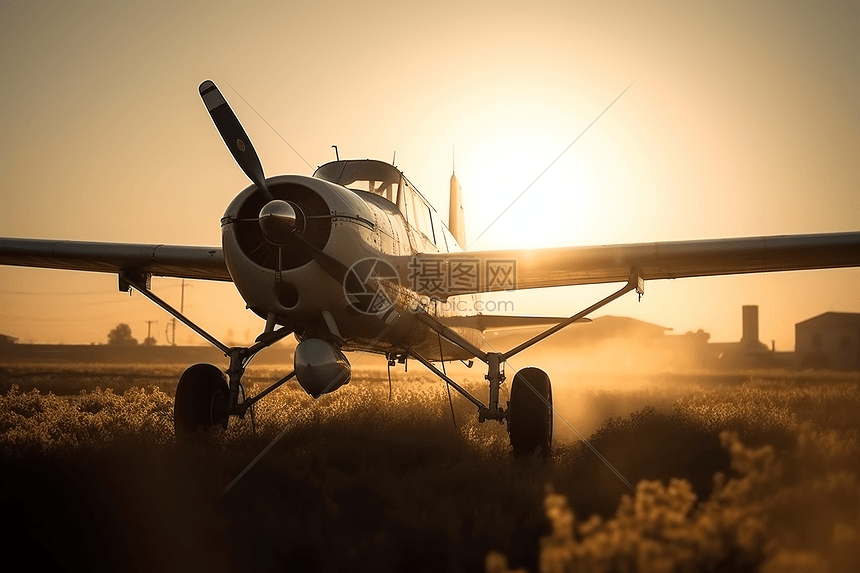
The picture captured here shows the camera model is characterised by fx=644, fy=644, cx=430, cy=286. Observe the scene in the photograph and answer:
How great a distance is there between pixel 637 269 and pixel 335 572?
6.24m

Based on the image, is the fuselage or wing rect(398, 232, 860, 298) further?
wing rect(398, 232, 860, 298)

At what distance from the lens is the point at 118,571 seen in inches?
137

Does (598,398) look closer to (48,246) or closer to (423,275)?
(423,275)

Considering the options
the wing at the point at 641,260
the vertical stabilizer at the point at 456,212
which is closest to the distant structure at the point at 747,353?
the vertical stabilizer at the point at 456,212

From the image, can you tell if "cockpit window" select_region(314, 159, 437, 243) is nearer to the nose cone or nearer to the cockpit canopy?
the cockpit canopy

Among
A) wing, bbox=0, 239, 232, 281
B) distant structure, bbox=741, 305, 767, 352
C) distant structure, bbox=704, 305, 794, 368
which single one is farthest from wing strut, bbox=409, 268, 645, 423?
distant structure, bbox=741, 305, 767, 352

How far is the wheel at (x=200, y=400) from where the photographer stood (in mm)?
7457

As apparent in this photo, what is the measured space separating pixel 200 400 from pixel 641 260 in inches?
225

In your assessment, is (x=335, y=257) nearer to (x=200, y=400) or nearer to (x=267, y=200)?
(x=267, y=200)

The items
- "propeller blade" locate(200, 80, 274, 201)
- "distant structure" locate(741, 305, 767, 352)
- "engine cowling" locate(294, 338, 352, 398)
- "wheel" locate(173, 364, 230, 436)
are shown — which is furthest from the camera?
"distant structure" locate(741, 305, 767, 352)

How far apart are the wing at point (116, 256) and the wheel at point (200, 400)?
1.86m

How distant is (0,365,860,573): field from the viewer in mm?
3037

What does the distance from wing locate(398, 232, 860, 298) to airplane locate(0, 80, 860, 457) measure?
2cm

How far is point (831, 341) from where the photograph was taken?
26484 millimetres
